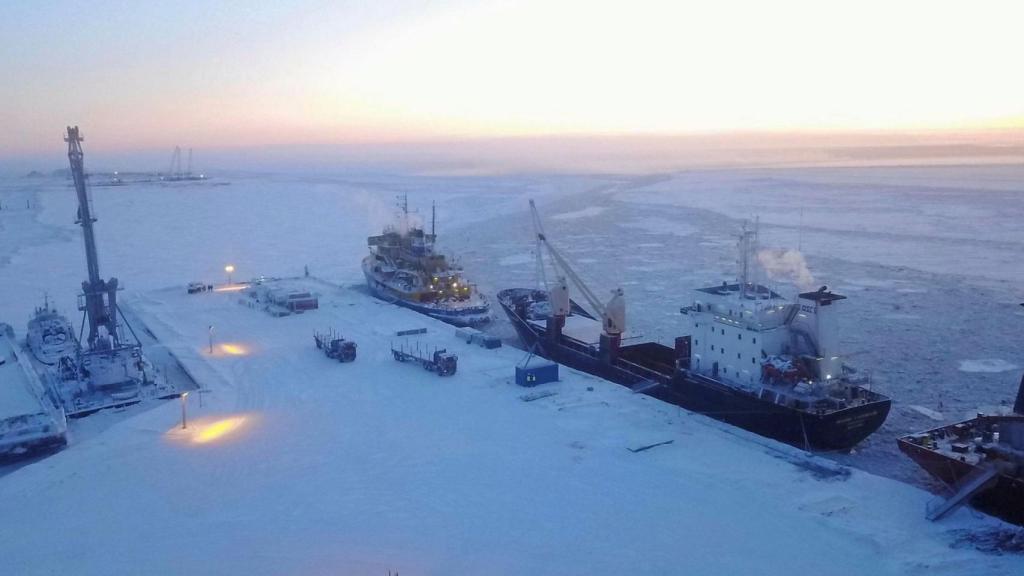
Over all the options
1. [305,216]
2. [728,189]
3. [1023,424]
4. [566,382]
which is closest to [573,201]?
[728,189]

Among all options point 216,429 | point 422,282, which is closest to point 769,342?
point 216,429

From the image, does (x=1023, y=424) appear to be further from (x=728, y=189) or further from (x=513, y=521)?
(x=728, y=189)

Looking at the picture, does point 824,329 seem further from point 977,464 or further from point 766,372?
point 977,464

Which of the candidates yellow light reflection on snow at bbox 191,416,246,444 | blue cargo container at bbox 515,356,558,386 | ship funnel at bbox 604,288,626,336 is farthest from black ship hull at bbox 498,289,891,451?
yellow light reflection on snow at bbox 191,416,246,444

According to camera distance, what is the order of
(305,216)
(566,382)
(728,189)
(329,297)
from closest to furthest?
(566,382) → (329,297) → (305,216) → (728,189)

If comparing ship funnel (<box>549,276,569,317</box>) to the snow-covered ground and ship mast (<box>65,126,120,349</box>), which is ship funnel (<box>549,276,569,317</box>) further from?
ship mast (<box>65,126,120,349</box>)
